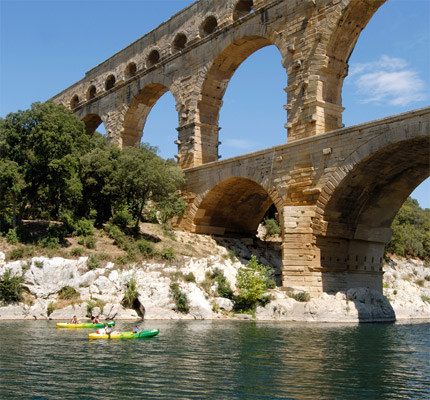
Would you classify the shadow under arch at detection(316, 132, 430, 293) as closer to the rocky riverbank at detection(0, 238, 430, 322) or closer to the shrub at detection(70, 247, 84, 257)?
the rocky riverbank at detection(0, 238, 430, 322)

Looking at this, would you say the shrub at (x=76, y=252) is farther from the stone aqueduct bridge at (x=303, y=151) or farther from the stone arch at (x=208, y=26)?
the stone arch at (x=208, y=26)

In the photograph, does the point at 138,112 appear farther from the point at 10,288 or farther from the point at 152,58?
the point at 10,288

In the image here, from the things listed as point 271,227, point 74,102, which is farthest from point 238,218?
point 74,102

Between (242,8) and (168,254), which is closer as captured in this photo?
(168,254)

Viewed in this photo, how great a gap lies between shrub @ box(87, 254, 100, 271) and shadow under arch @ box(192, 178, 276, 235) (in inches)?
253

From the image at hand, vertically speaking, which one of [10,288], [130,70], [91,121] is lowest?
[10,288]

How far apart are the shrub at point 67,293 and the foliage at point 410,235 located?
62.4ft

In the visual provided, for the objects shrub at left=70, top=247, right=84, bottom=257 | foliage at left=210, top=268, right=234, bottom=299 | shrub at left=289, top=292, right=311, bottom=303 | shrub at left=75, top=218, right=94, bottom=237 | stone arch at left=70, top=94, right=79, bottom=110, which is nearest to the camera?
shrub at left=289, top=292, right=311, bottom=303

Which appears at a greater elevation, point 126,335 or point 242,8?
point 242,8

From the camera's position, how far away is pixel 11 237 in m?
21.3

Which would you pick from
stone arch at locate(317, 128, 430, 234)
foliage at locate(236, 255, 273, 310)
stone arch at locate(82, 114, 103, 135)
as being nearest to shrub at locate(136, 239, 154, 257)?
foliage at locate(236, 255, 273, 310)

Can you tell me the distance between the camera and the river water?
804 cm

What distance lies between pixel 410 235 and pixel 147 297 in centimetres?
2209

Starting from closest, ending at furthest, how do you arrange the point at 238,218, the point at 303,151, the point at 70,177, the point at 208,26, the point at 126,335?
1. the point at 126,335
2. the point at 303,151
3. the point at 70,177
4. the point at 238,218
5. the point at 208,26
